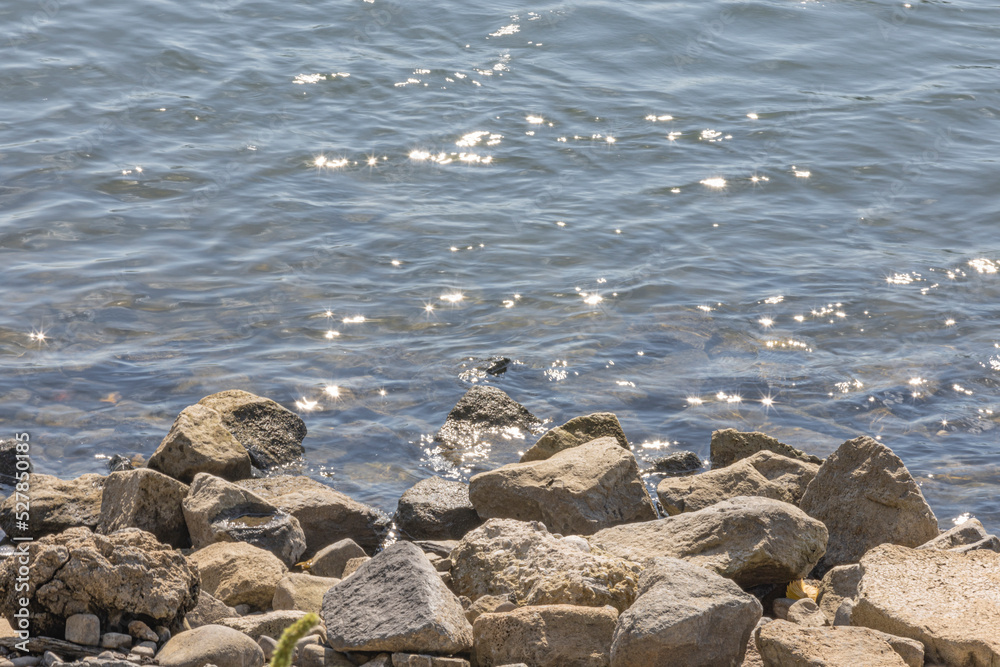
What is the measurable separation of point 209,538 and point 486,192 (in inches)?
304

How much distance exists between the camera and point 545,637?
4305 millimetres

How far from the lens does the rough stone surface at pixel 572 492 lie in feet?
20.5

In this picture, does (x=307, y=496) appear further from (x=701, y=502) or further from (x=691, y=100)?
(x=691, y=100)

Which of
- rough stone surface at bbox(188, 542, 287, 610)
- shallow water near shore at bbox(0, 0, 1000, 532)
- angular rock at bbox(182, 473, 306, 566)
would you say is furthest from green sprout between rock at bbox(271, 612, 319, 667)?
shallow water near shore at bbox(0, 0, 1000, 532)

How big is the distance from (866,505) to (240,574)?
3.48 meters

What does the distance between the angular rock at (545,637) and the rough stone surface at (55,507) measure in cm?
296

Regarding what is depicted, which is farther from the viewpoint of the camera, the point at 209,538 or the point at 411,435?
the point at 411,435

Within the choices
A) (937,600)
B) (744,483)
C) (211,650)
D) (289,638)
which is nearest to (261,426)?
(744,483)

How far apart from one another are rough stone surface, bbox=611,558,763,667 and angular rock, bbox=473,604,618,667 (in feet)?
0.53

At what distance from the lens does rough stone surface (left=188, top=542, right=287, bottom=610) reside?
16.6ft

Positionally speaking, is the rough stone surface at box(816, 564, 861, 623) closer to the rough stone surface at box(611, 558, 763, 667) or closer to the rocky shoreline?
the rocky shoreline

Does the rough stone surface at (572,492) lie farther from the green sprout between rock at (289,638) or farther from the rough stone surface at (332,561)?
the green sprout between rock at (289,638)

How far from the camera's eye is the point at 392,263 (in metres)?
10.9

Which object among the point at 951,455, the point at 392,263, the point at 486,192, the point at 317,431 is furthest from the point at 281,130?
the point at 951,455
